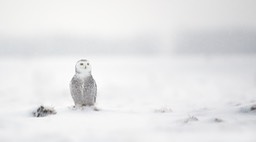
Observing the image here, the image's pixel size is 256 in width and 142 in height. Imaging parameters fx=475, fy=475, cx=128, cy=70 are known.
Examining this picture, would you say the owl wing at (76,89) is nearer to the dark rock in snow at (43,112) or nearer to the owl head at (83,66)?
the owl head at (83,66)

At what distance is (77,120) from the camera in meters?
10.0

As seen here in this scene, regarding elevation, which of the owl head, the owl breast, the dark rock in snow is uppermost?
the owl head

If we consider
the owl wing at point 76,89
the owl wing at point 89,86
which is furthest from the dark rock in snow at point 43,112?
the owl wing at point 89,86

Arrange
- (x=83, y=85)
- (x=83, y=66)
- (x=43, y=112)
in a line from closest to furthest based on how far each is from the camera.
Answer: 1. (x=43, y=112)
2. (x=83, y=66)
3. (x=83, y=85)

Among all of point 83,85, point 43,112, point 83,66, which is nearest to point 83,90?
point 83,85

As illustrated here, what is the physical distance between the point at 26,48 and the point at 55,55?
4010 millimetres

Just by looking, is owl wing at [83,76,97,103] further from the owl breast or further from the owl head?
the owl head

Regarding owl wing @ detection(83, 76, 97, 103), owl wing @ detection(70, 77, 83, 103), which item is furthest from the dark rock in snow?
owl wing @ detection(83, 76, 97, 103)

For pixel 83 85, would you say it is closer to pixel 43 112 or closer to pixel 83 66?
pixel 83 66

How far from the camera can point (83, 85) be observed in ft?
38.6

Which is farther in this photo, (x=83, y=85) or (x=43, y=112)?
(x=83, y=85)

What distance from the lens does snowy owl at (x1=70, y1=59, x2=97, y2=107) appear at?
11.6 metres

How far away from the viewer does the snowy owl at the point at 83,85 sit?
1159 cm

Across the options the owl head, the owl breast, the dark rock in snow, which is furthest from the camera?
the owl breast
